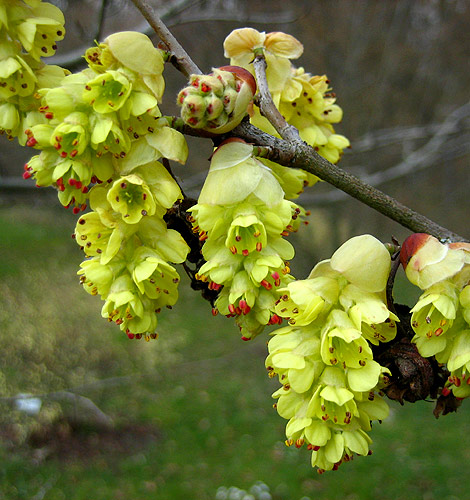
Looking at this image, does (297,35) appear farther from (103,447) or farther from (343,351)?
(343,351)

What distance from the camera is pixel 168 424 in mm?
6383

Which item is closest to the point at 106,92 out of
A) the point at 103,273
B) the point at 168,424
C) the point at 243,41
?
the point at 103,273

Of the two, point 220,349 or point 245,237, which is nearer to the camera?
point 245,237

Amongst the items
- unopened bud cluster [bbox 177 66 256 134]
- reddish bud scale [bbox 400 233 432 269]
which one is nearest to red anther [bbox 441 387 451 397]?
reddish bud scale [bbox 400 233 432 269]

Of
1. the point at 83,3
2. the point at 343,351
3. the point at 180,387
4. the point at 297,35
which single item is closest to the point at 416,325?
the point at 343,351

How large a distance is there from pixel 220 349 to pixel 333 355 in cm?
705

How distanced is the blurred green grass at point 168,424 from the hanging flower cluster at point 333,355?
4572 mm

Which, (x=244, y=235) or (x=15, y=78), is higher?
(x=15, y=78)

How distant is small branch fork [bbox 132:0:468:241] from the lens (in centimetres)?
110

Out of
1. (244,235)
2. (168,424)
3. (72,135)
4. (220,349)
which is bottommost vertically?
(220,349)

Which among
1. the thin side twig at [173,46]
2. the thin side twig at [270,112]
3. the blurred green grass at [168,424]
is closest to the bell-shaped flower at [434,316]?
the thin side twig at [270,112]

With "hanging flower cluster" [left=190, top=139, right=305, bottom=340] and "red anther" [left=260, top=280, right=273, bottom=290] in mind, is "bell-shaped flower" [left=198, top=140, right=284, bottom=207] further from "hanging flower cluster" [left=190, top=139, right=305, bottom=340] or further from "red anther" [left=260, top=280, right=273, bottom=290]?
"red anther" [left=260, top=280, right=273, bottom=290]

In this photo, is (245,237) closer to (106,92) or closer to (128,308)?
(128,308)

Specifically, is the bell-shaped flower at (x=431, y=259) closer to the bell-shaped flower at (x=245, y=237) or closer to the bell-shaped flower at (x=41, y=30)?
the bell-shaped flower at (x=245, y=237)
